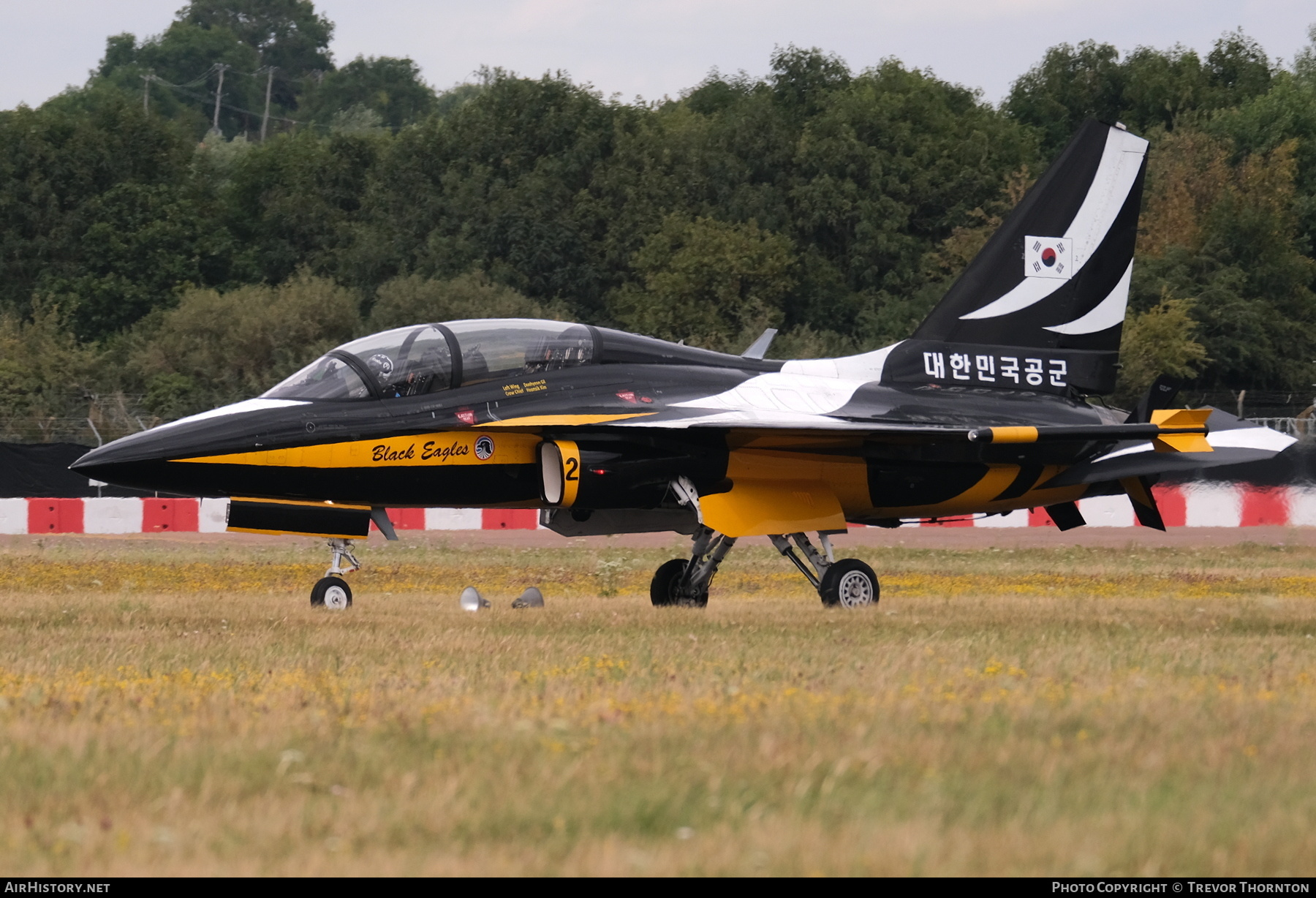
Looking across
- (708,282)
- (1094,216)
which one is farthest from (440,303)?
(1094,216)

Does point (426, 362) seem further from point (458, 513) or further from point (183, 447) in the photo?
point (458, 513)

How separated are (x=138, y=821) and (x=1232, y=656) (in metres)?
6.85

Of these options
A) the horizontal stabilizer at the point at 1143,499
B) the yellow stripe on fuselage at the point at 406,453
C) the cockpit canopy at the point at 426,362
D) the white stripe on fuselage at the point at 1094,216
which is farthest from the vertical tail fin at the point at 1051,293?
the yellow stripe on fuselage at the point at 406,453

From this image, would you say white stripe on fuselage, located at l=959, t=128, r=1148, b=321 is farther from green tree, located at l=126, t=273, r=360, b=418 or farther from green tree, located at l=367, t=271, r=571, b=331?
green tree, located at l=367, t=271, r=571, b=331

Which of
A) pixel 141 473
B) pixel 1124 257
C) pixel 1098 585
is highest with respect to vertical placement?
pixel 1124 257

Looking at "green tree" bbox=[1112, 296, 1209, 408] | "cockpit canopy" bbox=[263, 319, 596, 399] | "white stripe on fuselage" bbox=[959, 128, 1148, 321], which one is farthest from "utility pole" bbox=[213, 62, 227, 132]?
"cockpit canopy" bbox=[263, 319, 596, 399]

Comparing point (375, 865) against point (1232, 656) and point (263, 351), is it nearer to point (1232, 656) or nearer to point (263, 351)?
point (1232, 656)

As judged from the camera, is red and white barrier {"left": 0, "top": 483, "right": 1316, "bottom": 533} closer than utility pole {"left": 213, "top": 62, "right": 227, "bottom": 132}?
Yes

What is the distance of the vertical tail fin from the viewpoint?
16531 mm

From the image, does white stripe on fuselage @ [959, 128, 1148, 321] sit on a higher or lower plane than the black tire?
higher

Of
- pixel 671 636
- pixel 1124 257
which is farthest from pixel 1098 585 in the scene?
pixel 671 636

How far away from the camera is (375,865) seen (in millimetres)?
4730

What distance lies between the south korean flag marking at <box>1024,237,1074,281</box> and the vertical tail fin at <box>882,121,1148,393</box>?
0.01 m

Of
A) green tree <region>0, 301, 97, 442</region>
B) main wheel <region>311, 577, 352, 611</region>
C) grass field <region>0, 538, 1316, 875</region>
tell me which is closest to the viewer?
grass field <region>0, 538, 1316, 875</region>
